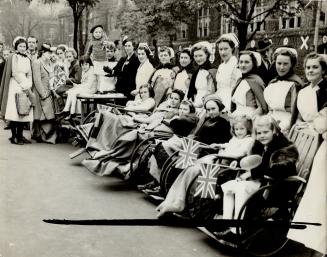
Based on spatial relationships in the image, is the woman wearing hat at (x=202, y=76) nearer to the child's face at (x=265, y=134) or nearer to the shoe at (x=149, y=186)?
the shoe at (x=149, y=186)

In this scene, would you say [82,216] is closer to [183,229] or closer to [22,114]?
[183,229]

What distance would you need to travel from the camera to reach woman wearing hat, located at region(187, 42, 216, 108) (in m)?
6.38

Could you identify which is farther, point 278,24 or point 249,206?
point 278,24

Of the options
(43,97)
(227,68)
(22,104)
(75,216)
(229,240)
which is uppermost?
(227,68)

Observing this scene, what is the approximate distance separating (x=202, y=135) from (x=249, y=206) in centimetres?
151

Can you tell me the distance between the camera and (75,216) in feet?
16.6

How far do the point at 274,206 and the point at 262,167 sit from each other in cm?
33

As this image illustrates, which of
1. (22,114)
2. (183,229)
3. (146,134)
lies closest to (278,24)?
(22,114)

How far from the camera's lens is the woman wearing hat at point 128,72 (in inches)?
347

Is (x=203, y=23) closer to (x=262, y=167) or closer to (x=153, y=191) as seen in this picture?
(x=153, y=191)

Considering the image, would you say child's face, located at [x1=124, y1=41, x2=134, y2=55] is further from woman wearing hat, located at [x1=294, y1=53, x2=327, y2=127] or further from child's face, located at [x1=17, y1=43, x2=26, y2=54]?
woman wearing hat, located at [x1=294, y1=53, x2=327, y2=127]

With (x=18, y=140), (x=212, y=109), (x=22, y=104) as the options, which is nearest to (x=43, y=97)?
(x=22, y=104)

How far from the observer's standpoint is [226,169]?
14.2 feet

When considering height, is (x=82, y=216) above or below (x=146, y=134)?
below
